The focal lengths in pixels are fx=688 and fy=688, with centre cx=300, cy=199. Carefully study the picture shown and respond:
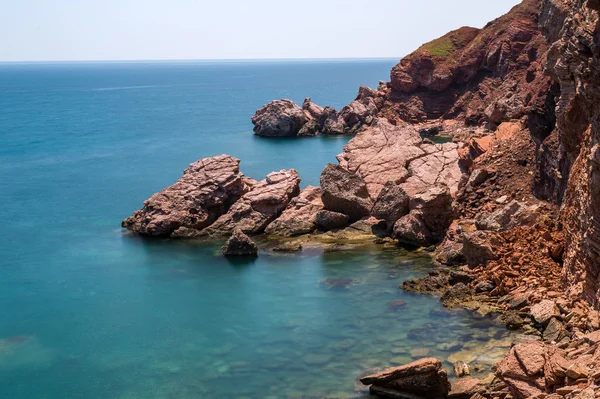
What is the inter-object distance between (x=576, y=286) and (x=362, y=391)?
13978 mm

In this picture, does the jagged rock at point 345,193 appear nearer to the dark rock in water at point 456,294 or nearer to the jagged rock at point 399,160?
→ the jagged rock at point 399,160

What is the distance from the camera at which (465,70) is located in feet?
434

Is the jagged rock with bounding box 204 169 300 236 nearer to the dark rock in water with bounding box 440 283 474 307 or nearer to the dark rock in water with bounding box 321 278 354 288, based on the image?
the dark rock in water with bounding box 321 278 354 288

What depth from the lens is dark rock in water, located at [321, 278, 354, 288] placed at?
2042 inches

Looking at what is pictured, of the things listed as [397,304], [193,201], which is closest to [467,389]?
[397,304]

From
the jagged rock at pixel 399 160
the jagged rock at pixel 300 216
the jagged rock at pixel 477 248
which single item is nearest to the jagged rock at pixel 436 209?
the jagged rock at pixel 399 160

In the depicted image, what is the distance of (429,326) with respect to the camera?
42.5m

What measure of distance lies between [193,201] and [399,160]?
21.2m

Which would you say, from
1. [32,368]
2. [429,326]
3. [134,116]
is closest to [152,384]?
[32,368]

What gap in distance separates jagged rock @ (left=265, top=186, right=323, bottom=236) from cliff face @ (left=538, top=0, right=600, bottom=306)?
23.8 m

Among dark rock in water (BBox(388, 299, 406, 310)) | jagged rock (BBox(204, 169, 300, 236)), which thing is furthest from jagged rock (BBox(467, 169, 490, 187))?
jagged rock (BBox(204, 169, 300, 236))

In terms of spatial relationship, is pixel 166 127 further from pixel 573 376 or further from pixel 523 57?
pixel 573 376

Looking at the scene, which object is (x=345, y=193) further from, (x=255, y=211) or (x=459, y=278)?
(x=459, y=278)

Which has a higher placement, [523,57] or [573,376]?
[523,57]
